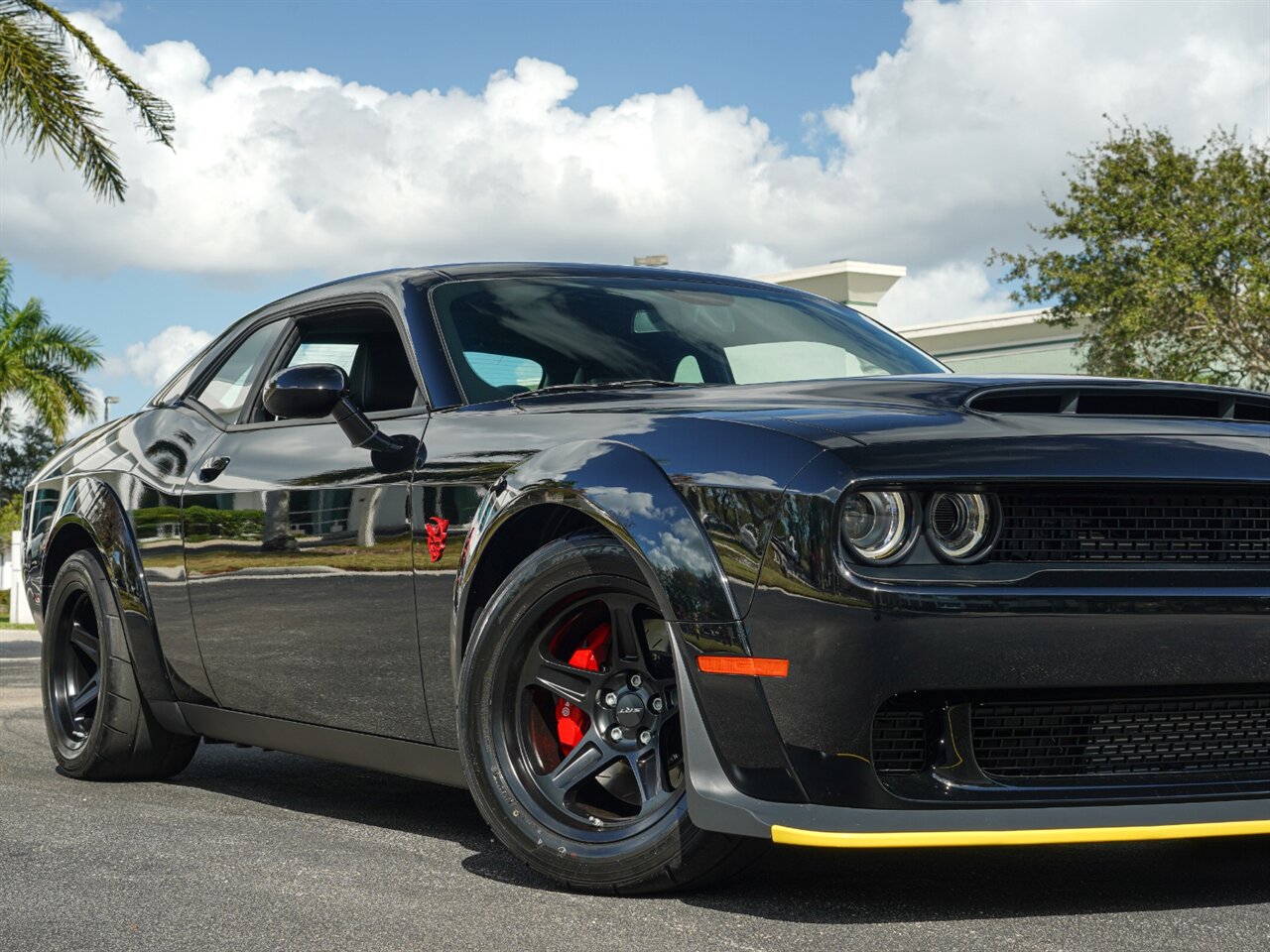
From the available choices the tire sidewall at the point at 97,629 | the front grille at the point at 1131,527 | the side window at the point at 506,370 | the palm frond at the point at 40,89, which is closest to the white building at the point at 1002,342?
the palm frond at the point at 40,89

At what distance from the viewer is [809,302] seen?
17.8ft

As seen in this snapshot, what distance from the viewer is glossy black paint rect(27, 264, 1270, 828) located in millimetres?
3189

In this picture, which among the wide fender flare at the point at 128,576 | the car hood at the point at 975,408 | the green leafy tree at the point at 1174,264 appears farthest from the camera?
the green leafy tree at the point at 1174,264

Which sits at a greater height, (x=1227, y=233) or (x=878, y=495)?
(x=1227, y=233)

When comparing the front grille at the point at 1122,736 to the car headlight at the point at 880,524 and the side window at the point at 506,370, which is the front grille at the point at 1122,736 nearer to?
the car headlight at the point at 880,524

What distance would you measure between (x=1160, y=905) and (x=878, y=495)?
3.48 feet

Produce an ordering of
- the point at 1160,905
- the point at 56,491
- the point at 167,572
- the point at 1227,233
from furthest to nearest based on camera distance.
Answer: the point at 1227,233
the point at 56,491
the point at 167,572
the point at 1160,905

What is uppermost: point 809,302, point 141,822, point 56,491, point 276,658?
point 809,302

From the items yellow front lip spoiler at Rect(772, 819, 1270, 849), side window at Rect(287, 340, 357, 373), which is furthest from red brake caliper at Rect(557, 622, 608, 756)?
side window at Rect(287, 340, 357, 373)

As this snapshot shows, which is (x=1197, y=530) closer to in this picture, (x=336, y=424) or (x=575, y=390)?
(x=575, y=390)

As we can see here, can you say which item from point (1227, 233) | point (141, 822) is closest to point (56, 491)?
point (141, 822)

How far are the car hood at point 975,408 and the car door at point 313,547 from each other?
772 mm

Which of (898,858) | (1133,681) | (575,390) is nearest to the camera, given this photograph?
(1133,681)

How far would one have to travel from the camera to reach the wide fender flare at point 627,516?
3.31 meters
